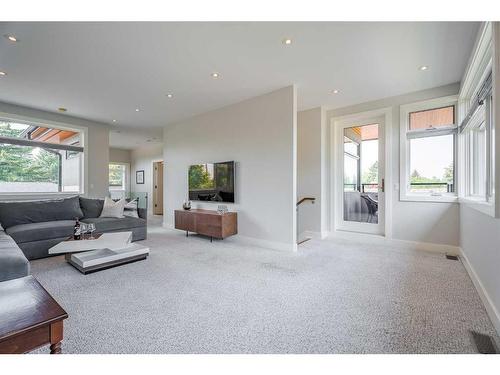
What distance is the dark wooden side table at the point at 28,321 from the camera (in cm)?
99

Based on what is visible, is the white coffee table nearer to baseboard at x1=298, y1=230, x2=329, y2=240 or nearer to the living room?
the living room

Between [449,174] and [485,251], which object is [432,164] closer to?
[449,174]

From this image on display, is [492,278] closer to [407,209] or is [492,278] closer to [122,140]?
[407,209]

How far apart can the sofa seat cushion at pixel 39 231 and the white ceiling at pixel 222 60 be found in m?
2.08

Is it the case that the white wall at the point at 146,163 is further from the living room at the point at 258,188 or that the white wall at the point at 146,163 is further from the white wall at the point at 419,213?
the white wall at the point at 419,213

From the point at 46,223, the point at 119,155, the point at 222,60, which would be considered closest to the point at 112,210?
the point at 46,223

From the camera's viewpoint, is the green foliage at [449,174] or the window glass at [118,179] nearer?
the green foliage at [449,174]

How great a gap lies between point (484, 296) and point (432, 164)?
7.57ft

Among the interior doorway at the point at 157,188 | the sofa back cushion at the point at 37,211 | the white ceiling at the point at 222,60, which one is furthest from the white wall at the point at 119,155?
the sofa back cushion at the point at 37,211

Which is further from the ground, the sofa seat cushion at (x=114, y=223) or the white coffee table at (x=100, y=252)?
Answer: the sofa seat cushion at (x=114, y=223)

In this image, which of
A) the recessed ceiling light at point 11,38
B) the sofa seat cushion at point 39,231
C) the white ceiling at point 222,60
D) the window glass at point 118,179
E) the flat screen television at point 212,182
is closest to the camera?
the white ceiling at point 222,60
